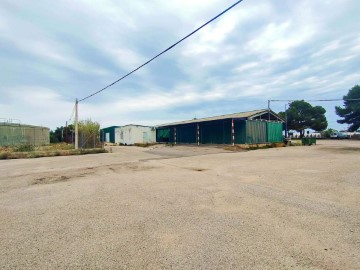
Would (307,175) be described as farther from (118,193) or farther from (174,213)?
(118,193)

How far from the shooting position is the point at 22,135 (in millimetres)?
33500

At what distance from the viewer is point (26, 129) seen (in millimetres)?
→ 34438

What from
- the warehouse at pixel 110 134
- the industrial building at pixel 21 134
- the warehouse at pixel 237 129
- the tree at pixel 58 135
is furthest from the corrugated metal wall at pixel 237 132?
the tree at pixel 58 135

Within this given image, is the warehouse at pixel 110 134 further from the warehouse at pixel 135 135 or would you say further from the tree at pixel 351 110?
the tree at pixel 351 110

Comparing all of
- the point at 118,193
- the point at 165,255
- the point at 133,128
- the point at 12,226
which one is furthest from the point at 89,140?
the point at 165,255

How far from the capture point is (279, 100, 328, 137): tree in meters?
49.6

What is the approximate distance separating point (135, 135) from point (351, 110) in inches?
1653

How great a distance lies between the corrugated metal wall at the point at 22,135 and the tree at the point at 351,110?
54926 mm

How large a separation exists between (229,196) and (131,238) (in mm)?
2789

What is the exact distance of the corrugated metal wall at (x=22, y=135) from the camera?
30837 millimetres

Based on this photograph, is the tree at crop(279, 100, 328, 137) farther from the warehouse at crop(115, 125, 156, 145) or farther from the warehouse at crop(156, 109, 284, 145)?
the warehouse at crop(115, 125, 156, 145)

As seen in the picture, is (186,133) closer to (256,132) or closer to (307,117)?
(256,132)

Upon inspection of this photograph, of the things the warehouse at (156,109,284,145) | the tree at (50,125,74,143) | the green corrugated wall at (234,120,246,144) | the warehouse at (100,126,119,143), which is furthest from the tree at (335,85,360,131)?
the tree at (50,125,74,143)

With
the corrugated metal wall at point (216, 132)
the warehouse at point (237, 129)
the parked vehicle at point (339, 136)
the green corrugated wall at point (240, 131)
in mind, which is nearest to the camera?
the green corrugated wall at point (240, 131)
